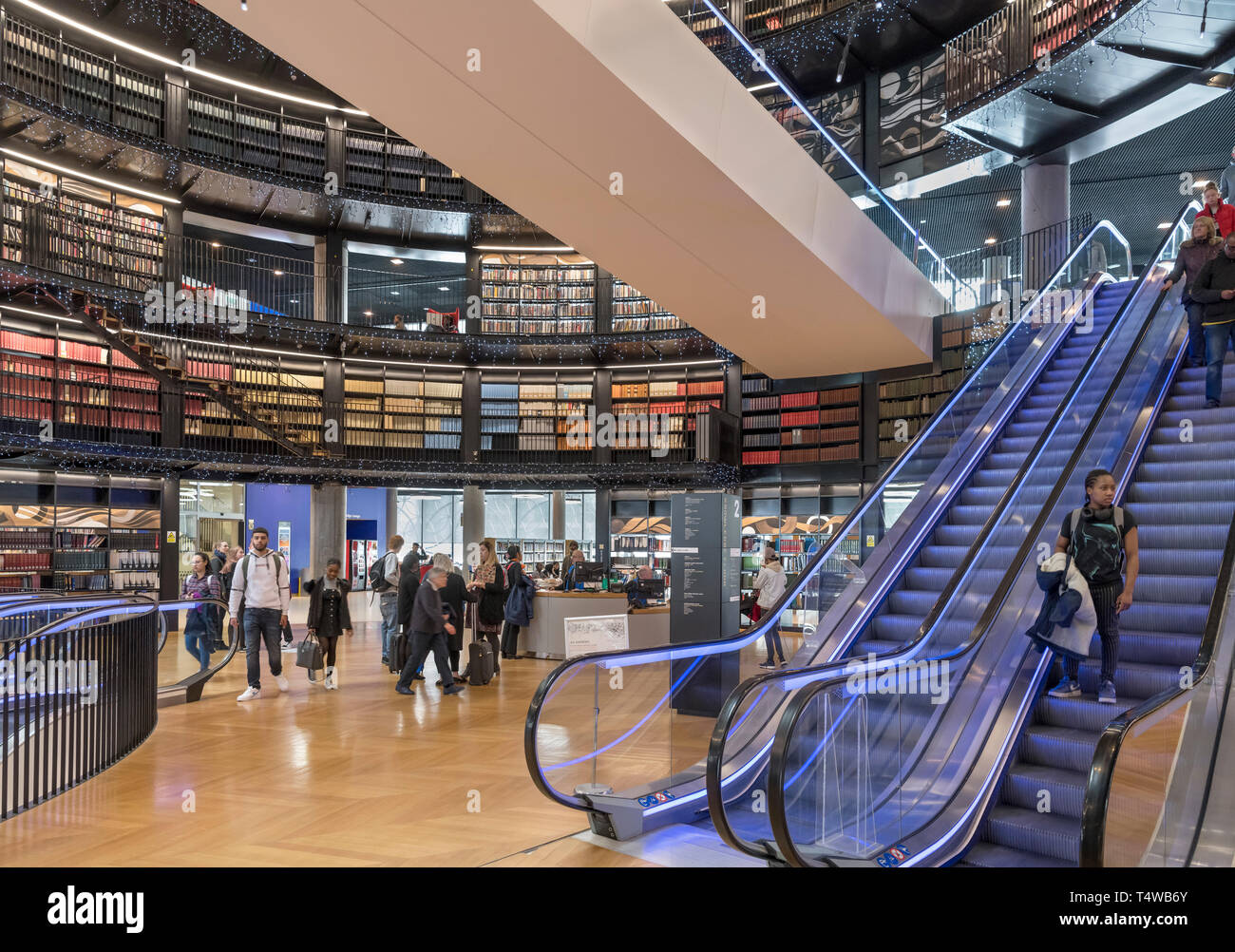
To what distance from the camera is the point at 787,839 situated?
3561mm

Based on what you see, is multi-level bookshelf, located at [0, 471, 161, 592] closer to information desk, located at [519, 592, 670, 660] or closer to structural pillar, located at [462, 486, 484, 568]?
structural pillar, located at [462, 486, 484, 568]

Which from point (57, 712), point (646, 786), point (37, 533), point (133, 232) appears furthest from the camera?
point (133, 232)

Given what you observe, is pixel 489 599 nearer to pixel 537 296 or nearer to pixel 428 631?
pixel 428 631

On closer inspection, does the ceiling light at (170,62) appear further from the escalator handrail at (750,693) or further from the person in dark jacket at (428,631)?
the escalator handrail at (750,693)

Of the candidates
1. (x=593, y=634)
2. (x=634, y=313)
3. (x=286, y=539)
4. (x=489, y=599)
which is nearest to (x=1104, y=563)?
(x=593, y=634)

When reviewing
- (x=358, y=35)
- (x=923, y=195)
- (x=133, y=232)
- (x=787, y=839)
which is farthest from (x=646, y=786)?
(x=923, y=195)

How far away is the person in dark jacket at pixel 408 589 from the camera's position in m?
8.48

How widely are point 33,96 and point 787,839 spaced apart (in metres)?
12.4

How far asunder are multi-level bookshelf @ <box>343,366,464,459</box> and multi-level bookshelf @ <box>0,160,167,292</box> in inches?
151

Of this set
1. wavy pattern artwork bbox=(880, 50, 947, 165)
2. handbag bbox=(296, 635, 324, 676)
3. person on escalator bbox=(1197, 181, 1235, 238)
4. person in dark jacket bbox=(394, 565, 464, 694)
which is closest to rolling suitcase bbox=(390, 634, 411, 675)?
person in dark jacket bbox=(394, 565, 464, 694)

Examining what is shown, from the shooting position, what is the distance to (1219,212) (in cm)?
749

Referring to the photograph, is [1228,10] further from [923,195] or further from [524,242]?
[524,242]
